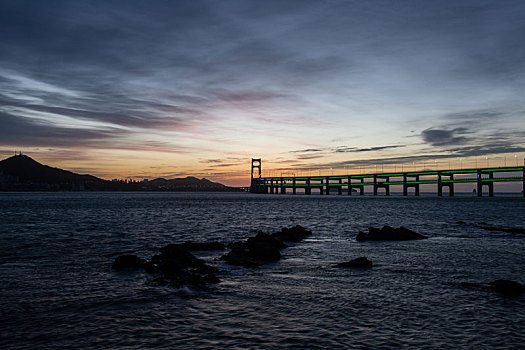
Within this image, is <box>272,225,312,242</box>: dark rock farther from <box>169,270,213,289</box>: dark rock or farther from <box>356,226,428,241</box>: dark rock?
<box>169,270,213,289</box>: dark rock

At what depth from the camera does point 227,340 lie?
7.52 meters

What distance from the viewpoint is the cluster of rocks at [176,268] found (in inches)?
485

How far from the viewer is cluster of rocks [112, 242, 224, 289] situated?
12.3m

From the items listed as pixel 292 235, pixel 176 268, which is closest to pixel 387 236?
pixel 292 235

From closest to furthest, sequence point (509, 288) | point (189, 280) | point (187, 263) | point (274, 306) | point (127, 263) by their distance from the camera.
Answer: point (274, 306), point (509, 288), point (189, 280), point (127, 263), point (187, 263)

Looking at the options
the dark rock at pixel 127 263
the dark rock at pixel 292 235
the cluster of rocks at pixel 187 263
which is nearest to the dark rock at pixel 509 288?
the cluster of rocks at pixel 187 263

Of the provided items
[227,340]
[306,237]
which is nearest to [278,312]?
[227,340]

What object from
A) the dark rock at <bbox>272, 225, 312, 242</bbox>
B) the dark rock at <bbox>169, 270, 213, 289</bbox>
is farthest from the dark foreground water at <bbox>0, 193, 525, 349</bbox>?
the dark rock at <bbox>272, 225, 312, 242</bbox>

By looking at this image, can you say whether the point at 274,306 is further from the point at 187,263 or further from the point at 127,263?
the point at 127,263

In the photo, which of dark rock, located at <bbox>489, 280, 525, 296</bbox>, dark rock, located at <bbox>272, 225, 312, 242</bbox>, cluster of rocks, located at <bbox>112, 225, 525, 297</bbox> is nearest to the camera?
dark rock, located at <bbox>489, 280, 525, 296</bbox>

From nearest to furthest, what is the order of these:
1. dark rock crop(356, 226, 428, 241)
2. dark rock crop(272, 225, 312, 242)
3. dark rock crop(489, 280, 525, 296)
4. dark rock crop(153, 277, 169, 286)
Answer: dark rock crop(489, 280, 525, 296) → dark rock crop(153, 277, 169, 286) → dark rock crop(272, 225, 312, 242) → dark rock crop(356, 226, 428, 241)

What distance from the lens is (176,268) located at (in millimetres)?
13859

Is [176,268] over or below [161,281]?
over

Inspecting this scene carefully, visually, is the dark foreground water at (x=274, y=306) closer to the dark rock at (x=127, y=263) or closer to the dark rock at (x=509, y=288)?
the dark rock at (x=509, y=288)
